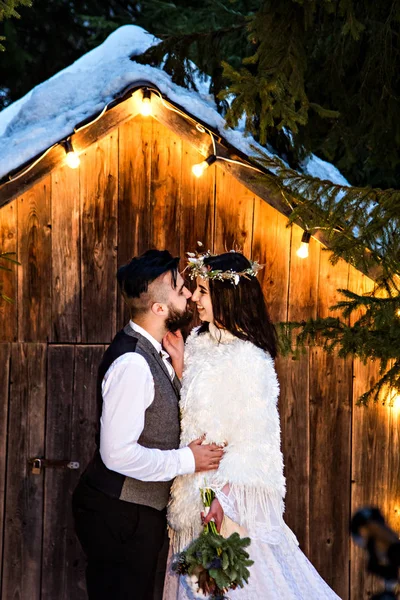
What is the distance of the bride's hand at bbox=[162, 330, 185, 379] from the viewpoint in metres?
4.09

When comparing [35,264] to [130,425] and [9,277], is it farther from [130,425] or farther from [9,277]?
[130,425]

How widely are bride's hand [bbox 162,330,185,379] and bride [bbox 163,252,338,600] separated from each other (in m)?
0.39

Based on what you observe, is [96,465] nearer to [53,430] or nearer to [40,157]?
[53,430]

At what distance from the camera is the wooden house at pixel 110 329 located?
15.4 ft

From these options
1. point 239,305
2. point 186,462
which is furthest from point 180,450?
point 239,305

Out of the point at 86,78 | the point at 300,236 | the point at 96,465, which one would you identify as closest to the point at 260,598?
the point at 96,465

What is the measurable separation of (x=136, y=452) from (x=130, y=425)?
5.0 inches

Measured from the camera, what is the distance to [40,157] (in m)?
4.25

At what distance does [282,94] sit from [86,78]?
1.58m

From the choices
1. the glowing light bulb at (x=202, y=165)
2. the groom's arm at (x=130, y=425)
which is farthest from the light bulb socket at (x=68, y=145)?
the groom's arm at (x=130, y=425)

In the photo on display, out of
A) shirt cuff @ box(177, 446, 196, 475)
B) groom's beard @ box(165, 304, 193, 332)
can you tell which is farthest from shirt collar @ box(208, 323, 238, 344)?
shirt cuff @ box(177, 446, 196, 475)

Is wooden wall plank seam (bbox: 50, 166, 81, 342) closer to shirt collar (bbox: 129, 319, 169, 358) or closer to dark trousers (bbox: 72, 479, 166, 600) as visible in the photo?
shirt collar (bbox: 129, 319, 169, 358)

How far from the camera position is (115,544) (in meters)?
3.46

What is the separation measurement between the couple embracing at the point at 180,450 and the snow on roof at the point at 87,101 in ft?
3.40
